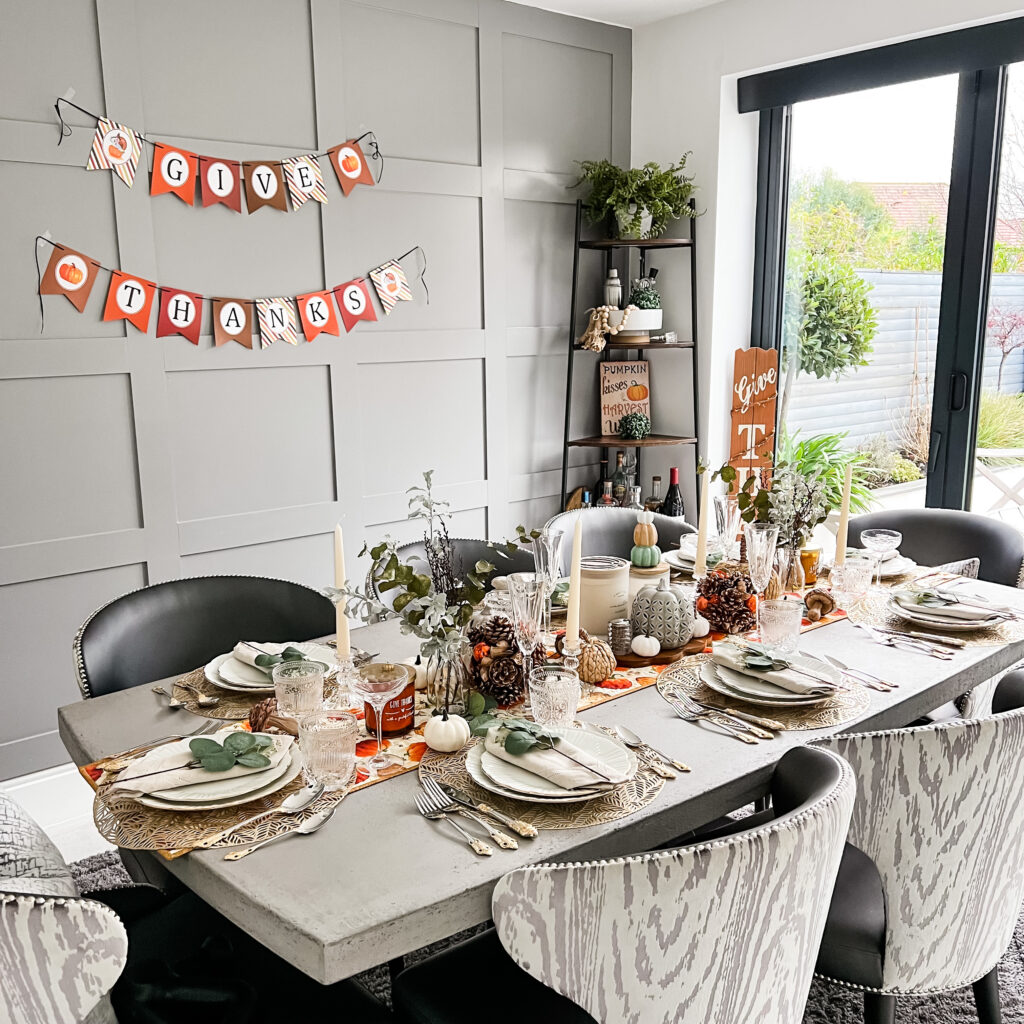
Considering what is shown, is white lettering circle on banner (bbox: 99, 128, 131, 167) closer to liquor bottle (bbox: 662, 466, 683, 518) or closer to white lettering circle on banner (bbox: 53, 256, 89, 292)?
white lettering circle on banner (bbox: 53, 256, 89, 292)

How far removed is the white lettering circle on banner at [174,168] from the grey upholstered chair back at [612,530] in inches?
58.1

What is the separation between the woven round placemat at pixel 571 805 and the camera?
1355 millimetres

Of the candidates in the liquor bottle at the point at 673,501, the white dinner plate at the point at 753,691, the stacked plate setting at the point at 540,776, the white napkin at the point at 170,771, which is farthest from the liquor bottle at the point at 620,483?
the white napkin at the point at 170,771

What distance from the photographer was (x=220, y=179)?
9.89 ft

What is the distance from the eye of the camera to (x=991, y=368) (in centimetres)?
335

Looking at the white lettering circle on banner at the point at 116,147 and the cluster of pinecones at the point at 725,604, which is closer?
the cluster of pinecones at the point at 725,604

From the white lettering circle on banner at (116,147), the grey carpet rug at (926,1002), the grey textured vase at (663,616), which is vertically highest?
the white lettering circle on banner at (116,147)

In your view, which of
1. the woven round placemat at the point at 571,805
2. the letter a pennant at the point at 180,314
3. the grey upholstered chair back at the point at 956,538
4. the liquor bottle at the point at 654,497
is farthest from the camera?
the liquor bottle at the point at 654,497

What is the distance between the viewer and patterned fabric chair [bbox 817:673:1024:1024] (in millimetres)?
1427

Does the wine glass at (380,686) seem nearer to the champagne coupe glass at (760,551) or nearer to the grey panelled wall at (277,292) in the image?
the champagne coupe glass at (760,551)

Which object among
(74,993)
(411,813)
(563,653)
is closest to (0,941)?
(74,993)

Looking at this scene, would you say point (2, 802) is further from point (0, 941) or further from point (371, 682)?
point (371, 682)

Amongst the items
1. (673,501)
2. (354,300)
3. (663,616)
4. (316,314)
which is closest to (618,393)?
(673,501)

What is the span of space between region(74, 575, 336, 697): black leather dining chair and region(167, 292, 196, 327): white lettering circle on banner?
1.08 m
